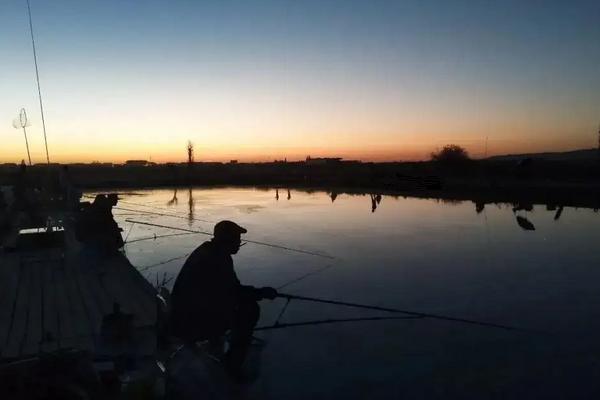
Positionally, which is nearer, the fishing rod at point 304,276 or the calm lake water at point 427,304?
the calm lake water at point 427,304

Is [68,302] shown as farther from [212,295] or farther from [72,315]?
[212,295]

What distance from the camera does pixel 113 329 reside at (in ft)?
17.0

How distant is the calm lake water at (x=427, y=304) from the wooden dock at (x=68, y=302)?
177 centimetres

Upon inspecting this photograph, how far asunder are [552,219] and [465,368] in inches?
759

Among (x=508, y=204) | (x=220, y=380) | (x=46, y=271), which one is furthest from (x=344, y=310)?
(x=508, y=204)

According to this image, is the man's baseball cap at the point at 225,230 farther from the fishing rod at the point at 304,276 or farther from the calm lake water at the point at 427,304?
the fishing rod at the point at 304,276

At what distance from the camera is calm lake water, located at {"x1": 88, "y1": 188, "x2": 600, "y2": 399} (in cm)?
591

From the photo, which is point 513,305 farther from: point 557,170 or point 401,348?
point 557,170

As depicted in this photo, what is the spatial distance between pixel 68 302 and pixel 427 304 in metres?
6.30

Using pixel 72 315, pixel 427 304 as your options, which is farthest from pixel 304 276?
pixel 72 315

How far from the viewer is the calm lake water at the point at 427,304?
19.4 feet

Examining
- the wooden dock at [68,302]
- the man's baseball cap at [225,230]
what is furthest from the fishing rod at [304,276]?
the man's baseball cap at [225,230]

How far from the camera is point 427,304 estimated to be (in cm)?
909

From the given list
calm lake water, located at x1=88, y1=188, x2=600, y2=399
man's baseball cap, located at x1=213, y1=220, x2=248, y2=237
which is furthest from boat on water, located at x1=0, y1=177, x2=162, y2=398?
calm lake water, located at x1=88, y1=188, x2=600, y2=399
